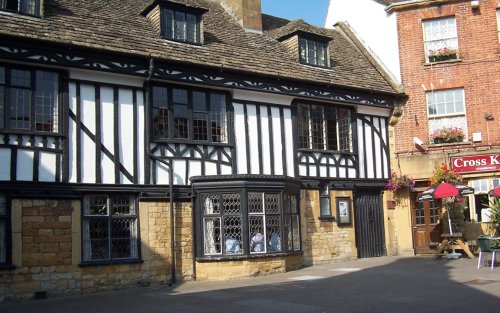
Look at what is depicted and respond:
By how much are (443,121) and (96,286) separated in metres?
12.3

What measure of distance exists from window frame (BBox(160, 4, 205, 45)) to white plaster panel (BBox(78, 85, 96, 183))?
3.06 meters

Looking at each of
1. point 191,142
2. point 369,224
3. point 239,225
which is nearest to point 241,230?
point 239,225

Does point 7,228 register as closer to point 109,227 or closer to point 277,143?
point 109,227

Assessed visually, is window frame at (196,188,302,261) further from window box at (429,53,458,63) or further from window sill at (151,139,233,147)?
window box at (429,53,458,63)

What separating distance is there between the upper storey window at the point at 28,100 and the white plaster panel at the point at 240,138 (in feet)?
16.3

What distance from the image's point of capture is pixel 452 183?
662 inches

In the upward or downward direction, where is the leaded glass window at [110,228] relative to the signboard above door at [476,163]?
downward

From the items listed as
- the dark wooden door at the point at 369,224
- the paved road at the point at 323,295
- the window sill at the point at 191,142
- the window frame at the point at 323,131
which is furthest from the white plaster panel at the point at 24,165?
the dark wooden door at the point at 369,224

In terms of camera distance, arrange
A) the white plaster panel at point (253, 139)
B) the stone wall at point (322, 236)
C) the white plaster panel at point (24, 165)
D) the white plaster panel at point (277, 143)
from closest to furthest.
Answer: the white plaster panel at point (24, 165), the white plaster panel at point (253, 139), the white plaster panel at point (277, 143), the stone wall at point (322, 236)

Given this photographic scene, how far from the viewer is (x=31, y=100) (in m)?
12.7

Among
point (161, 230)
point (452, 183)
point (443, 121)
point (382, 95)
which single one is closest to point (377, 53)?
point (382, 95)

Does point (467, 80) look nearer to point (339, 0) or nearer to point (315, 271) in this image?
point (339, 0)

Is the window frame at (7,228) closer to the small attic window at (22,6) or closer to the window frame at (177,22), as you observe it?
the small attic window at (22,6)

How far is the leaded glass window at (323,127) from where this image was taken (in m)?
17.3
